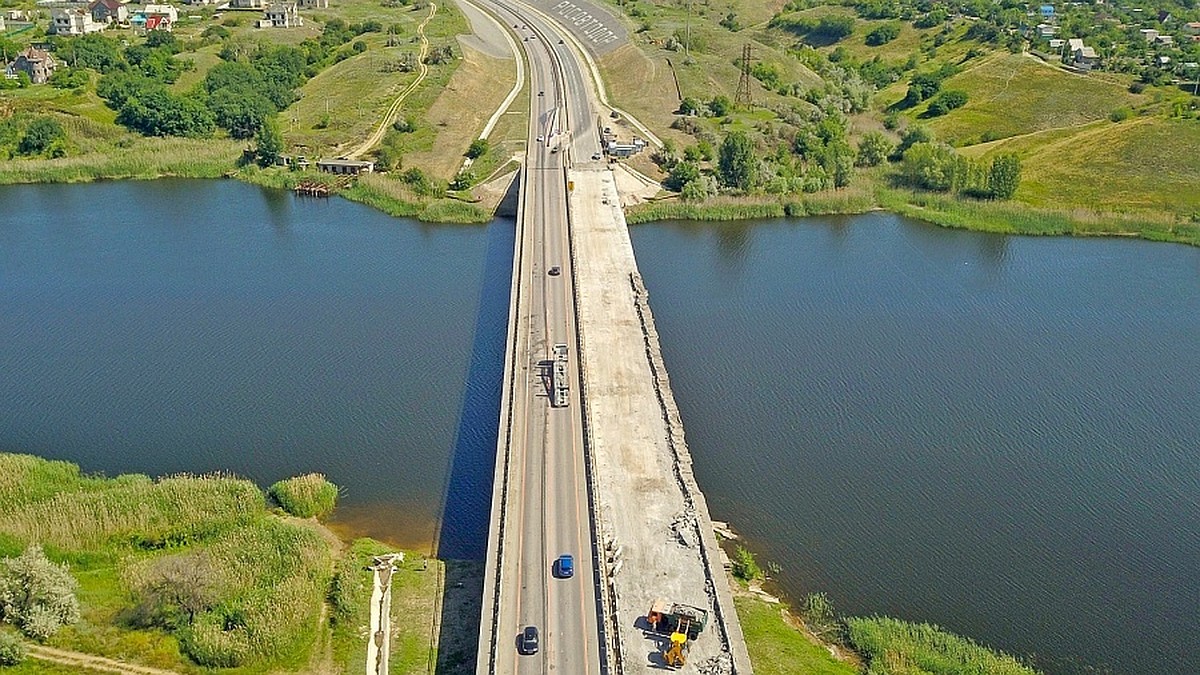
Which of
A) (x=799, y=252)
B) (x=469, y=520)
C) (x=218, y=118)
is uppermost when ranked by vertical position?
(x=218, y=118)

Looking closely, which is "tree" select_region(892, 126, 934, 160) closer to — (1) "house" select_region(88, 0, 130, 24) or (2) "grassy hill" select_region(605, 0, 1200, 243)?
(2) "grassy hill" select_region(605, 0, 1200, 243)

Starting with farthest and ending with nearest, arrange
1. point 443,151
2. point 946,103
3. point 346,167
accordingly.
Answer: point 946,103 → point 443,151 → point 346,167

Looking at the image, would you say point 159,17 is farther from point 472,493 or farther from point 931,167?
point 472,493

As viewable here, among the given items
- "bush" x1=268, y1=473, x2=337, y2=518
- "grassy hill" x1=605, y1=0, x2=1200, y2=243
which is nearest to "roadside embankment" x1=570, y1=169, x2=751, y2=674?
"bush" x1=268, y1=473, x2=337, y2=518

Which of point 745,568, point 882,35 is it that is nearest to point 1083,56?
point 882,35

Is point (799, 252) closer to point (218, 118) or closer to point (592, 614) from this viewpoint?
point (592, 614)

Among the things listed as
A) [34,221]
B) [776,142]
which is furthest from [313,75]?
[776,142]

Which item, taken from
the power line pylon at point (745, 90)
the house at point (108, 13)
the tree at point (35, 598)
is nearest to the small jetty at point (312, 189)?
the power line pylon at point (745, 90)

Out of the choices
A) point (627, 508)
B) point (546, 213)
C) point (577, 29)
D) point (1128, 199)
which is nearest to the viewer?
point (627, 508)
